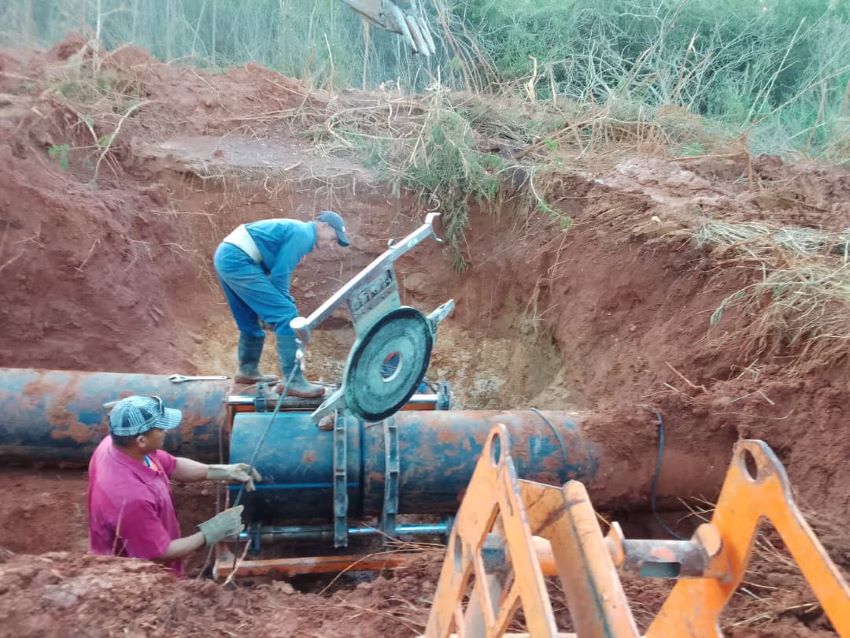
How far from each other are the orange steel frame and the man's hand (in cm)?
666

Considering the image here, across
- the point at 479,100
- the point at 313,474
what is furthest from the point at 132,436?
the point at 479,100

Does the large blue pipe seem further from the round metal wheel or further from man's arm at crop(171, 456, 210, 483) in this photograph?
the round metal wheel

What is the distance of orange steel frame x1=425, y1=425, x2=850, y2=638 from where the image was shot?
4.64 feet

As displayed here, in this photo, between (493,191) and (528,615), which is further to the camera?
(493,191)

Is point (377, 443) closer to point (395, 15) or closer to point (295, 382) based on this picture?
point (295, 382)

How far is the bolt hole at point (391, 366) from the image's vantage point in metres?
3.39

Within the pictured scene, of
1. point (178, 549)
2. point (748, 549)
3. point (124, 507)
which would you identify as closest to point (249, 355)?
point (178, 549)

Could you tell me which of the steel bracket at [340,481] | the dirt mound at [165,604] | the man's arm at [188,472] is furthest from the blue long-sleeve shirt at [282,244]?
the dirt mound at [165,604]

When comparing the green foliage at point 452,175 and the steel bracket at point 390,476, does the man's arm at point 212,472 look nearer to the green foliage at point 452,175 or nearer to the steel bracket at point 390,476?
the steel bracket at point 390,476

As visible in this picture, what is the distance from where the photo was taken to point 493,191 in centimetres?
650

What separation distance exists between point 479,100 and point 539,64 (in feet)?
10.3

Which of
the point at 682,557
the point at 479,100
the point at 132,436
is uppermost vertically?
the point at 479,100

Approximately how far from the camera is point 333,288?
6.65 metres

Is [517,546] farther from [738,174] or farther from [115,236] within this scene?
[738,174]
